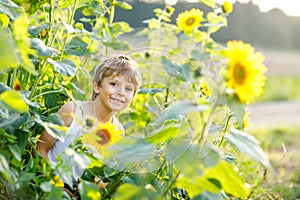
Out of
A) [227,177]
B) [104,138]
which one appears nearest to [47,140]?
[104,138]

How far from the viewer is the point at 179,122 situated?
4.30ft

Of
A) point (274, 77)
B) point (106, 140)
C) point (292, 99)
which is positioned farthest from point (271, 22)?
point (106, 140)

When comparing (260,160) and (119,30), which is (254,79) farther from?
(119,30)

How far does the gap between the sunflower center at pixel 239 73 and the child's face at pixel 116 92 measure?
622mm

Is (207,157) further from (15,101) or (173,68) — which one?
(173,68)

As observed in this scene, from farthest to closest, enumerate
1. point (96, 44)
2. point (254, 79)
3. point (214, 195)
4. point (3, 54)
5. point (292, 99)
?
point (292, 99) < point (96, 44) < point (214, 195) < point (254, 79) < point (3, 54)

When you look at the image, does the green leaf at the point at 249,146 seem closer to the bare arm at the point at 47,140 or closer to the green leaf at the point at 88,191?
the green leaf at the point at 88,191

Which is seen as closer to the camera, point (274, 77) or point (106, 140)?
point (106, 140)

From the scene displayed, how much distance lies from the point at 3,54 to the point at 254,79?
0.37m

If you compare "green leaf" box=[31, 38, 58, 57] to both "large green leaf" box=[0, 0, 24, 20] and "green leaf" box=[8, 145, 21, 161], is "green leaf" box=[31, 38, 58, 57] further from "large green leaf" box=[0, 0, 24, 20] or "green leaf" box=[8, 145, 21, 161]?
"green leaf" box=[8, 145, 21, 161]

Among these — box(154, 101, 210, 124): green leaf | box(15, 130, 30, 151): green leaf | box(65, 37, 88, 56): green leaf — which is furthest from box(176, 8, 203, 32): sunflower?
box(15, 130, 30, 151): green leaf

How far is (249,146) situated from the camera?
1.11 m

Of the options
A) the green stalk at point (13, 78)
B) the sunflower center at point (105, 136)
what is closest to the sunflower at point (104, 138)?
the sunflower center at point (105, 136)

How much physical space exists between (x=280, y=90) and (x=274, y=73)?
2.46 metres
